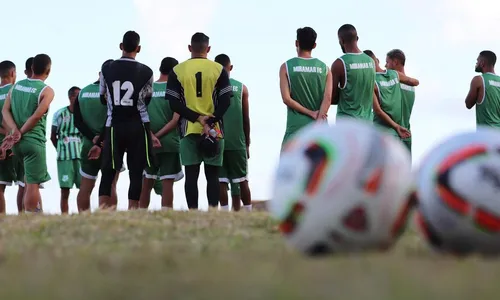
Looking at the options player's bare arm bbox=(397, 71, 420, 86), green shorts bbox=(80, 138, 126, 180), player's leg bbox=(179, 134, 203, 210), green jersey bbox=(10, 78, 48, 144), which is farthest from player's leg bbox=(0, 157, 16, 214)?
player's bare arm bbox=(397, 71, 420, 86)

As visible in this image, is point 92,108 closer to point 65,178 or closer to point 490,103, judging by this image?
point 65,178

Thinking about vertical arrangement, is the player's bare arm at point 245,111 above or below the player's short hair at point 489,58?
below

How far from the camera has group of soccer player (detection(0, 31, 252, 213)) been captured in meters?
11.2

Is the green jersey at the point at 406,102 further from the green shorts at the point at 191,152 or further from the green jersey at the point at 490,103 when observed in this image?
the green shorts at the point at 191,152

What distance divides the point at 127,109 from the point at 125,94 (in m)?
0.19

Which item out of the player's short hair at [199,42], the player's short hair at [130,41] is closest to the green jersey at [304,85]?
the player's short hair at [199,42]

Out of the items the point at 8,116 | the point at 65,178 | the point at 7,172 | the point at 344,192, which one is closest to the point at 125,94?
the point at 8,116

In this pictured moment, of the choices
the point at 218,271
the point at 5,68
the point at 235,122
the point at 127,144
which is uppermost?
the point at 5,68

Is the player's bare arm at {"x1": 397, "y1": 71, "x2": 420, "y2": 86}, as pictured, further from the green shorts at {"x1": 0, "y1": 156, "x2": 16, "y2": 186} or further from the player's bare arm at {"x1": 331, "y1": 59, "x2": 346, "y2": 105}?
the green shorts at {"x1": 0, "y1": 156, "x2": 16, "y2": 186}

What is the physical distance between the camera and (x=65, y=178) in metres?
16.0

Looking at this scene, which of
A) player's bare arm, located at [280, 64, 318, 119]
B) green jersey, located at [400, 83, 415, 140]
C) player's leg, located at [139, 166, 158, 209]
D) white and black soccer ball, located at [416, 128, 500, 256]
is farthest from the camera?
player's leg, located at [139, 166, 158, 209]

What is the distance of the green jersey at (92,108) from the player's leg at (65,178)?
3.13m

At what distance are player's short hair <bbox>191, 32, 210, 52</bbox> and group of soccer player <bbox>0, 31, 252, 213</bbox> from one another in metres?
0.01

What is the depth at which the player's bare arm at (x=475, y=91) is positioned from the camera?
14.4 m
